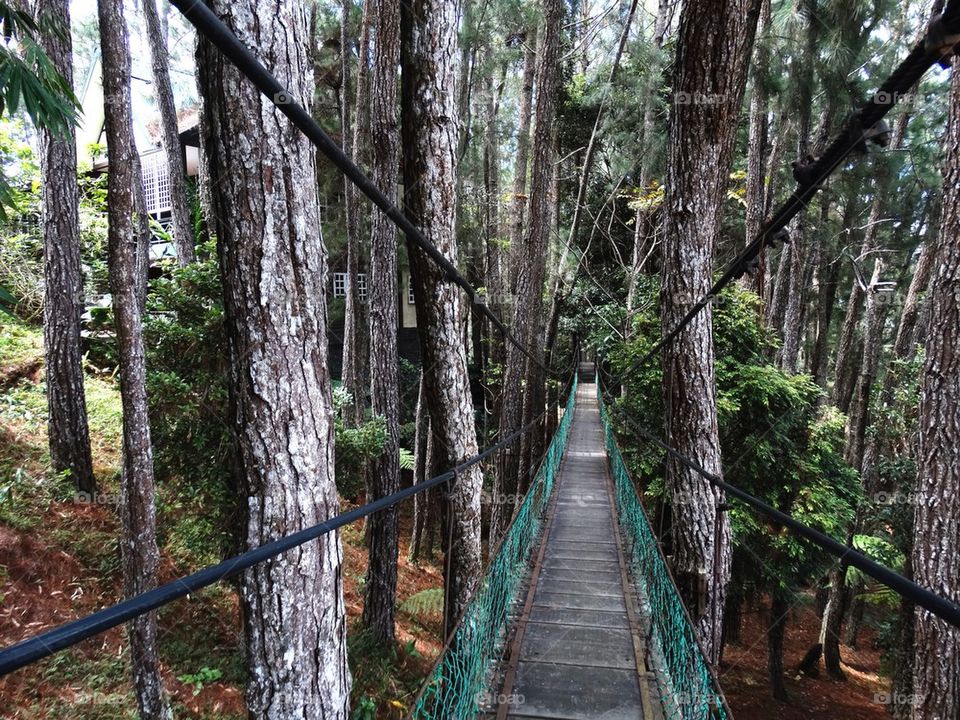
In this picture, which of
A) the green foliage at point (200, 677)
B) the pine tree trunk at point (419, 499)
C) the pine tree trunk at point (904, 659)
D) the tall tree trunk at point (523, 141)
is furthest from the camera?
the pine tree trunk at point (419, 499)

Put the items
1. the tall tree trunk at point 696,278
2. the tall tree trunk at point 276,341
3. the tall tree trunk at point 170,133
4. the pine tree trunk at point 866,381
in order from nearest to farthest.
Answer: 1. the tall tree trunk at point 276,341
2. the tall tree trunk at point 696,278
3. the tall tree trunk at point 170,133
4. the pine tree trunk at point 866,381

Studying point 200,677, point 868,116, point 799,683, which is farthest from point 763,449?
point 799,683

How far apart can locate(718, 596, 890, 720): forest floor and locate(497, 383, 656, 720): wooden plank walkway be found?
3.55m

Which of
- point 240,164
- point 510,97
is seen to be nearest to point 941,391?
point 240,164

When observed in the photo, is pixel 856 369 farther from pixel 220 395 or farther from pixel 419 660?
pixel 220 395

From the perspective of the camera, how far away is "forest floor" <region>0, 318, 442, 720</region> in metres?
2.82

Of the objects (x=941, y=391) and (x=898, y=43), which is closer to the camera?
(x=941, y=391)

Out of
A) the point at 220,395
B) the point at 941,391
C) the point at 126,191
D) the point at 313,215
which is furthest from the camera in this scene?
the point at 220,395

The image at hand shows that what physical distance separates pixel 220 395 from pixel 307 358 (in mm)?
2011

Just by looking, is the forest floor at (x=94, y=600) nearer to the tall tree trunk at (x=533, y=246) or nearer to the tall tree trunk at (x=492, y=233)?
the tall tree trunk at (x=533, y=246)

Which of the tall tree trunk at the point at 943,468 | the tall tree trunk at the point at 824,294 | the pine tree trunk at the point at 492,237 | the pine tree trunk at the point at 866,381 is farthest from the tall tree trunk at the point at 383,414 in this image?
the tall tree trunk at the point at 824,294

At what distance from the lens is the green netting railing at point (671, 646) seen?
1444mm

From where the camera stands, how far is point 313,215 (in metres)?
1.22

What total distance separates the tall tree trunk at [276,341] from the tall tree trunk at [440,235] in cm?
104
